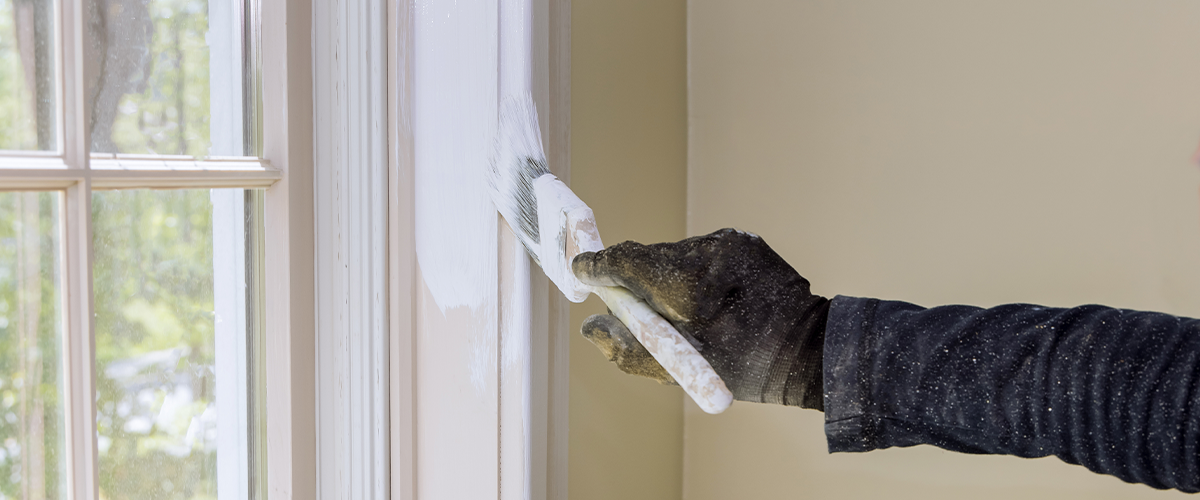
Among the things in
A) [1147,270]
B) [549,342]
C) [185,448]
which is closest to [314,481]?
[185,448]

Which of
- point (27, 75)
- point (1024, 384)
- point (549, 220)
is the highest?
point (27, 75)

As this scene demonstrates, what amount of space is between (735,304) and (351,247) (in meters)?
0.38

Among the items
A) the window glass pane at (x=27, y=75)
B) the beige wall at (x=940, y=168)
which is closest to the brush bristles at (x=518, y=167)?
the window glass pane at (x=27, y=75)

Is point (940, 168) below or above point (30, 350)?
above

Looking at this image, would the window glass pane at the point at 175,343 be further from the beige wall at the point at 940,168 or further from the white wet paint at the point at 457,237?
the beige wall at the point at 940,168

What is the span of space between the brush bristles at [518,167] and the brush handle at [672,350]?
0.11 meters

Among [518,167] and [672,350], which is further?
[518,167]

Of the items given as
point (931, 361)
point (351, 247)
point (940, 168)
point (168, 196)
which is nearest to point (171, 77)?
point (168, 196)

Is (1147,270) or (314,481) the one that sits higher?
(1147,270)

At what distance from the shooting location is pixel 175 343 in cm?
63

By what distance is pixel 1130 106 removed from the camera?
86cm

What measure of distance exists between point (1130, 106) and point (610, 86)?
63cm

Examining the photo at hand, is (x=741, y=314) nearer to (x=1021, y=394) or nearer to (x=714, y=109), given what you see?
(x=1021, y=394)

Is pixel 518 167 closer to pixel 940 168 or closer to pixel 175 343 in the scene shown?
pixel 175 343
